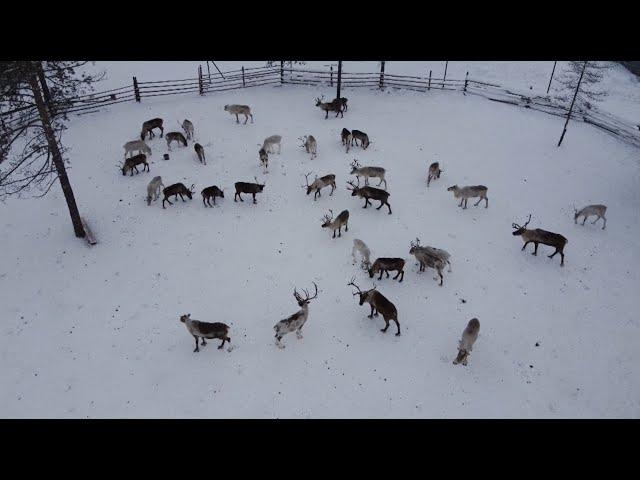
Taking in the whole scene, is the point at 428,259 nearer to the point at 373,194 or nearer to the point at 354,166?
the point at 373,194

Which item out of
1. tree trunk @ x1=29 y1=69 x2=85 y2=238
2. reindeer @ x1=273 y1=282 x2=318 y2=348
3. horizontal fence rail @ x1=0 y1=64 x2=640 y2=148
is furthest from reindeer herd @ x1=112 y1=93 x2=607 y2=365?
horizontal fence rail @ x1=0 y1=64 x2=640 y2=148

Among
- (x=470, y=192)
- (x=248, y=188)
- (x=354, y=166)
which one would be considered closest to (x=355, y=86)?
(x=354, y=166)

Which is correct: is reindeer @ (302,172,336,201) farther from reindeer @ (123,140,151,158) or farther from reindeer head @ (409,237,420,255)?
reindeer @ (123,140,151,158)

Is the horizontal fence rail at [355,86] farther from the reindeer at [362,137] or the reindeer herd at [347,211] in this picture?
the reindeer at [362,137]
